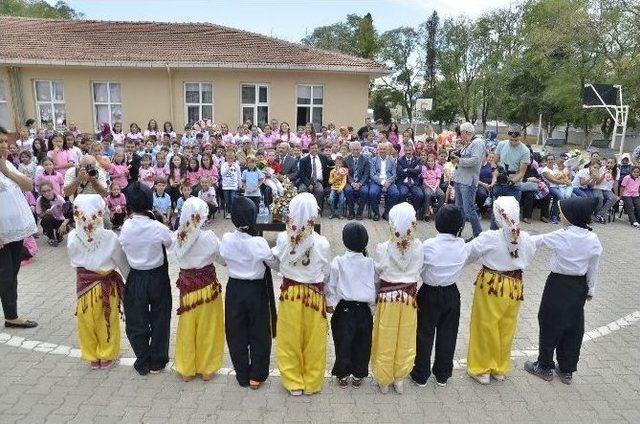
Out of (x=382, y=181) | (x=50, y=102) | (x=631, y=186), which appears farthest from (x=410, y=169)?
(x=50, y=102)

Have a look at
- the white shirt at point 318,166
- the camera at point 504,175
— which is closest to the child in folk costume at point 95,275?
the white shirt at point 318,166

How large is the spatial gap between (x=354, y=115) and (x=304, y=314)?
46.5 feet

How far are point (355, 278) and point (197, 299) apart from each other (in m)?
1.31

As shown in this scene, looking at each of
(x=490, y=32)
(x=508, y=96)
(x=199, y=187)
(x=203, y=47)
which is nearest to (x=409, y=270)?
(x=199, y=187)

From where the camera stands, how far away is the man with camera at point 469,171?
7918 millimetres

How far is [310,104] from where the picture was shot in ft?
57.2

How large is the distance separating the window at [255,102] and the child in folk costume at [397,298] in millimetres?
13762

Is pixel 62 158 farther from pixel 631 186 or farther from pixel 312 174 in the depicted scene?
pixel 631 186

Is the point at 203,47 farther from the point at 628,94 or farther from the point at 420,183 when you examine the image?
the point at 628,94

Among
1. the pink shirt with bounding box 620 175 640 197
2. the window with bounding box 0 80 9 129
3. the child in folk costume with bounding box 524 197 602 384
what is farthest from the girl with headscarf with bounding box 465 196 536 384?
the window with bounding box 0 80 9 129

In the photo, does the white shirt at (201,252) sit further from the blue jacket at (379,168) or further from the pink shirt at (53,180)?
the blue jacket at (379,168)

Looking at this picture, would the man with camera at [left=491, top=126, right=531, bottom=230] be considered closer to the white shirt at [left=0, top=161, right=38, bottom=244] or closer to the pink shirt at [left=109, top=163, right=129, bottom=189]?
the pink shirt at [left=109, top=163, right=129, bottom=189]

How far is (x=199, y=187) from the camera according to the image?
9.91 meters

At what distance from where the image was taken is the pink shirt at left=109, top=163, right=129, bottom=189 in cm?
949
